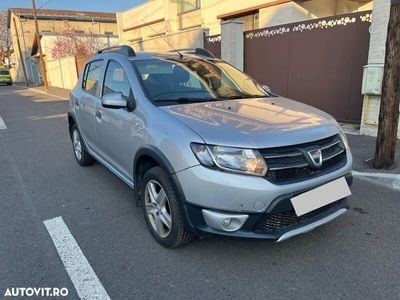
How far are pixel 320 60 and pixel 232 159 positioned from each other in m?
6.07

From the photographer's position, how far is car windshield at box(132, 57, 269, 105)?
3.31 meters

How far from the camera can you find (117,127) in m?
3.55

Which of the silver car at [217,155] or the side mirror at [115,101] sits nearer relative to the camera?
the silver car at [217,155]

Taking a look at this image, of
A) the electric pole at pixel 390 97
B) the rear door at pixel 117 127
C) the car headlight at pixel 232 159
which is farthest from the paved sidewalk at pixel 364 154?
the rear door at pixel 117 127

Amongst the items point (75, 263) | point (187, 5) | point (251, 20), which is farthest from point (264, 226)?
point (187, 5)

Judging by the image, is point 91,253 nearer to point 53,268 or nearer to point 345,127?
point 53,268

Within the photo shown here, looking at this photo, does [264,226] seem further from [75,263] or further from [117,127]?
[117,127]

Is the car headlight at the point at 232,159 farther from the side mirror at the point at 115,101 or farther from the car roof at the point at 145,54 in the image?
the car roof at the point at 145,54

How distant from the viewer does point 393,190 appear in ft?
13.7

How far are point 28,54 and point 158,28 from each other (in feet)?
113

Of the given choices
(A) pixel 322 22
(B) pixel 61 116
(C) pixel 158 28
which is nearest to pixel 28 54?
(C) pixel 158 28

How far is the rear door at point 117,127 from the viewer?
333 cm

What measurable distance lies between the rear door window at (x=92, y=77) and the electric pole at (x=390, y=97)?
12.1 feet

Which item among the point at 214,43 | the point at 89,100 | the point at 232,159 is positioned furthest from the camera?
the point at 214,43
